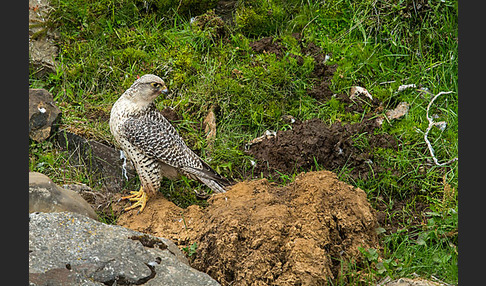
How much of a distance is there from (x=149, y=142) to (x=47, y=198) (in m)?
1.22

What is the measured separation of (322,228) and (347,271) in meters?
0.41

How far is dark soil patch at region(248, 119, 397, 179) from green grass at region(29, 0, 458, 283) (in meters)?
0.11

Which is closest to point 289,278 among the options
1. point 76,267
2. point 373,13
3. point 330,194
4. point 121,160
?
point 330,194

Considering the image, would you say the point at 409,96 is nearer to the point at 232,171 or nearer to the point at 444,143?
the point at 444,143

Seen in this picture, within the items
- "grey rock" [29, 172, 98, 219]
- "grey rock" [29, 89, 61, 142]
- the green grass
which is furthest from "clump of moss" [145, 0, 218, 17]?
"grey rock" [29, 172, 98, 219]

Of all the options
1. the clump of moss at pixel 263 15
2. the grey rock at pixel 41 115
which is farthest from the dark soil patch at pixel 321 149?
the grey rock at pixel 41 115

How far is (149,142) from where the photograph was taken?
5938 millimetres

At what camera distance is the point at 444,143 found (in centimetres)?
639

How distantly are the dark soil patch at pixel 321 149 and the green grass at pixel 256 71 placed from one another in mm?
108

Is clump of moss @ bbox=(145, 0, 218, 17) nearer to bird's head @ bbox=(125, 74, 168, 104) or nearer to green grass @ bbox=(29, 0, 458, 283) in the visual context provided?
green grass @ bbox=(29, 0, 458, 283)

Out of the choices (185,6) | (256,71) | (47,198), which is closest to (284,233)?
(47,198)

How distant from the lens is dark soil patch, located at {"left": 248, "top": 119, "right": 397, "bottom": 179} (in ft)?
20.6

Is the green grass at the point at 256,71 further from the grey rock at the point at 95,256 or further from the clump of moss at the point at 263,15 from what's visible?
the grey rock at the point at 95,256

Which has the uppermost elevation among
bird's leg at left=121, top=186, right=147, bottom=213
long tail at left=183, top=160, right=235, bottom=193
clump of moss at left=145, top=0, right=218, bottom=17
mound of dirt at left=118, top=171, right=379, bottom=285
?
clump of moss at left=145, top=0, right=218, bottom=17
